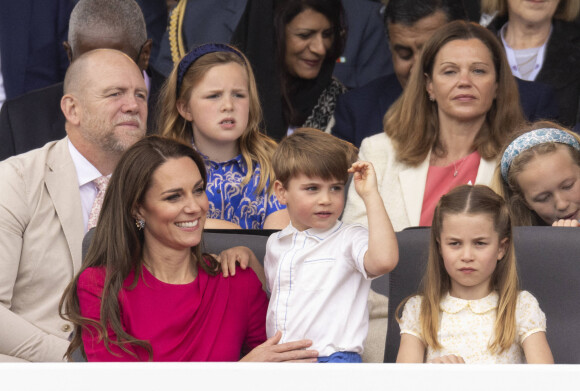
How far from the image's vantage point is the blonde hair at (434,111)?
10.6 ft

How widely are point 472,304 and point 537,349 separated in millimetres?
187

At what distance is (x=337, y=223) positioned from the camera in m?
2.42

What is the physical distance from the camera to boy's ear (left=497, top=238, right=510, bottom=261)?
231 centimetres

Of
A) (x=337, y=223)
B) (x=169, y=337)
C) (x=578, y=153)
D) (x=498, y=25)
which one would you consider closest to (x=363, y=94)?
(x=498, y=25)

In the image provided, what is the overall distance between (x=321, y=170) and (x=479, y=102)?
1079mm

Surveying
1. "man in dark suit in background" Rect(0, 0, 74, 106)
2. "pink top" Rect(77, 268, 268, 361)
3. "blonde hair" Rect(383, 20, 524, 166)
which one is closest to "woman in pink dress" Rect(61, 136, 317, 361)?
"pink top" Rect(77, 268, 268, 361)

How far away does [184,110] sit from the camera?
323cm

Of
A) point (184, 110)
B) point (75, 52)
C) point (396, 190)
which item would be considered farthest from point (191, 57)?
point (396, 190)

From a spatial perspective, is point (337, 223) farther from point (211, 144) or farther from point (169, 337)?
point (211, 144)

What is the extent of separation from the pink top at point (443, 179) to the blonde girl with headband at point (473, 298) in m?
0.84

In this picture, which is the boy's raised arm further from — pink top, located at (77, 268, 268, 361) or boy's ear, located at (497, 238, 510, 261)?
pink top, located at (77, 268, 268, 361)

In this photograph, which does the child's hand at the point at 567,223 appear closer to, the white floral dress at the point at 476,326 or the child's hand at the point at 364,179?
the white floral dress at the point at 476,326

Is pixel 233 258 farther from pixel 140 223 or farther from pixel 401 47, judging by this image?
pixel 401 47

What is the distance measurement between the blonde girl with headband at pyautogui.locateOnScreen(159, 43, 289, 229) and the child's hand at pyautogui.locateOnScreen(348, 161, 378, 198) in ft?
2.23
